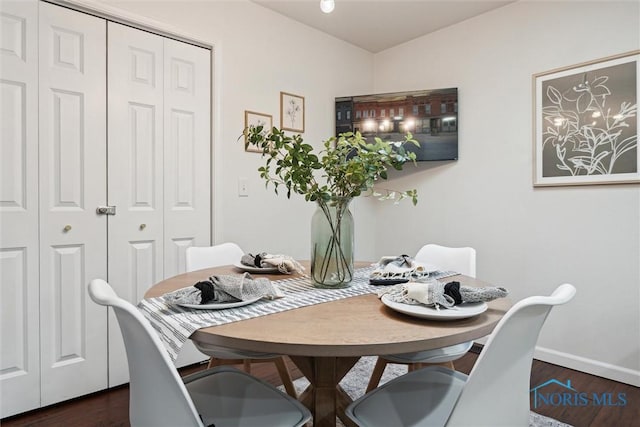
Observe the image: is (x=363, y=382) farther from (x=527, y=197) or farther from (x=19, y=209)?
(x=19, y=209)

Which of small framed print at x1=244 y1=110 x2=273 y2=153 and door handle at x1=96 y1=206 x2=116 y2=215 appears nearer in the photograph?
door handle at x1=96 y1=206 x2=116 y2=215

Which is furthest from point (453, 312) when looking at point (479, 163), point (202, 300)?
point (479, 163)

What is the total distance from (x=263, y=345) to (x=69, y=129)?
1820mm

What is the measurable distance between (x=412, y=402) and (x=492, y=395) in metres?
0.28

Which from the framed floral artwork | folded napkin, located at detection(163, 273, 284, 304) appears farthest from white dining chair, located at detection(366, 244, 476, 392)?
the framed floral artwork

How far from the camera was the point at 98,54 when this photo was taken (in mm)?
2117

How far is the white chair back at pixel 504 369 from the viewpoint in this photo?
0.88m

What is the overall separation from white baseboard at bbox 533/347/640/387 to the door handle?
278 centimetres

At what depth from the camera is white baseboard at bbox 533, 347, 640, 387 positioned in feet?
7.31

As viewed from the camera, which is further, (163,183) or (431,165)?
(431,165)

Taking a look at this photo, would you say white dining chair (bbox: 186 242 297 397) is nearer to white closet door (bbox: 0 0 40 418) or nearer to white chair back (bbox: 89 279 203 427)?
white chair back (bbox: 89 279 203 427)

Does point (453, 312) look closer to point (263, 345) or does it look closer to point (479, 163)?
point (263, 345)

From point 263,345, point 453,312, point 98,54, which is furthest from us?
point 98,54

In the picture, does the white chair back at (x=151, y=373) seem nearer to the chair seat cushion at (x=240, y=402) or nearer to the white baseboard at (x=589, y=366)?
the chair seat cushion at (x=240, y=402)
